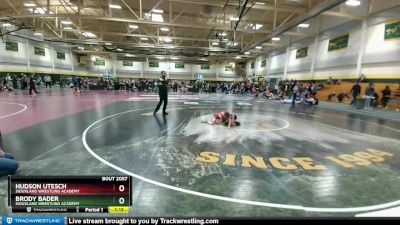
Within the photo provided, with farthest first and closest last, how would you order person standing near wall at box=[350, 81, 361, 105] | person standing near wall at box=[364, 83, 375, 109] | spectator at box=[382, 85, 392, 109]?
person standing near wall at box=[350, 81, 361, 105], person standing near wall at box=[364, 83, 375, 109], spectator at box=[382, 85, 392, 109]

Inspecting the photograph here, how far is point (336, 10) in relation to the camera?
54.6 feet

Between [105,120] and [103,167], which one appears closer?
[103,167]

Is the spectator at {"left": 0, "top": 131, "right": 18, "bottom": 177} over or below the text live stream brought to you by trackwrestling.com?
below

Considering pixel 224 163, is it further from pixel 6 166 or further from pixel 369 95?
pixel 369 95

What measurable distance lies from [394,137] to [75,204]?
866cm

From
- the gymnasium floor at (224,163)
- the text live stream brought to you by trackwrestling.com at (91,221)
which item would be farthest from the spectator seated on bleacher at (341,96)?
the text live stream brought to you by trackwrestling.com at (91,221)

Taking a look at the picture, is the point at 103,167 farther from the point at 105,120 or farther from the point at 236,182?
the point at 105,120

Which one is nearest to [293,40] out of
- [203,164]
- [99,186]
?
[203,164]
